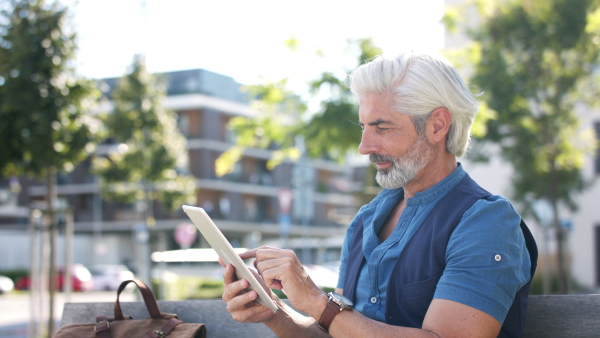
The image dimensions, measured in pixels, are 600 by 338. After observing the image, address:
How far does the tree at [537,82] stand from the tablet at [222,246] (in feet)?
45.1

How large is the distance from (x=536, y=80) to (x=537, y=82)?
2.4 inches

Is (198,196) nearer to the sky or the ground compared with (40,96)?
nearer to the ground

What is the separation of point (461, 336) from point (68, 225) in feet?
31.6

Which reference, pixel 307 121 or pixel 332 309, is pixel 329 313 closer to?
pixel 332 309

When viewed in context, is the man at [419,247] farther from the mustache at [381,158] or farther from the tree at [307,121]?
the tree at [307,121]

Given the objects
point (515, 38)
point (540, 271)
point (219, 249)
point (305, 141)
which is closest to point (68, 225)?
point (305, 141)

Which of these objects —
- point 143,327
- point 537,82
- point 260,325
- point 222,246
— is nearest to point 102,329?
point 143,327

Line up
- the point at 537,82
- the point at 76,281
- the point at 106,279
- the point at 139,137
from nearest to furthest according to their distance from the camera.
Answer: the point at 537,82, the point at 139,137, the point at 76,281, the point at 106,279

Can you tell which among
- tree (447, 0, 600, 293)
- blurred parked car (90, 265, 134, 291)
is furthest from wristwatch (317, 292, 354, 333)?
blurred parked car (90, 265, 134, 291)

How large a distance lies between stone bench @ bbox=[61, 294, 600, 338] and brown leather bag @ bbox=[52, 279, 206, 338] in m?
0.22

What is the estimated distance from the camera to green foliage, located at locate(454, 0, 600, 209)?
15.5 metres

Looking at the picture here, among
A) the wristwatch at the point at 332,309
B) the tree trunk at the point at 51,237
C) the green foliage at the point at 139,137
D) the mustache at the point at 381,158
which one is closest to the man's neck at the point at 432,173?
the mustache at the point at 381,158

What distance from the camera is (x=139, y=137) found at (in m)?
17.8

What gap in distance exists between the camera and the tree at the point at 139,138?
17453 mm
